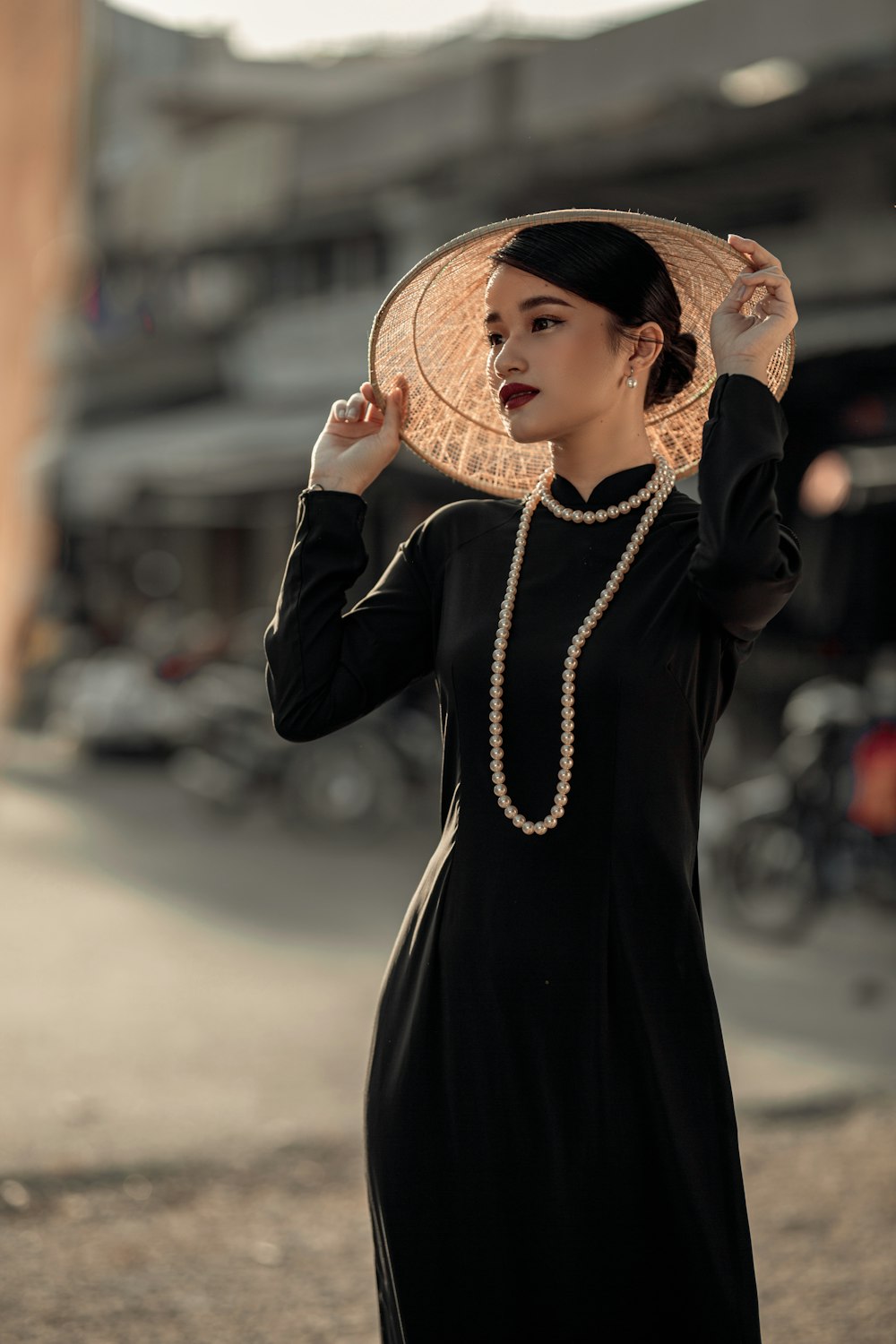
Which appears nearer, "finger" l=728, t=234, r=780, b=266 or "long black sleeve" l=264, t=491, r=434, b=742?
"finger" l=728, t=234, r=780, b=266

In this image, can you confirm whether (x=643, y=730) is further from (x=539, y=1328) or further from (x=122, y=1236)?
(x=122, y=1236)

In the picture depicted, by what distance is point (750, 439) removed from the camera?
1594mm

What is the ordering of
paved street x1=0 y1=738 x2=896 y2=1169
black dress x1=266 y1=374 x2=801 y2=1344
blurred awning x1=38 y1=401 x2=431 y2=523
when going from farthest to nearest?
blurred awning x1=38 y1=401 x2=431 y2=523 → paved street x1=0 y1=738 x2=896 y2=1169 → black dress x1=266 y1=374 x2=801 y2=1344

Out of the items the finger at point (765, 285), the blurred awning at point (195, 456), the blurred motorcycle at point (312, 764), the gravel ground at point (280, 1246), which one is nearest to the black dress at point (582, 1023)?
the finger at point (765, 285)

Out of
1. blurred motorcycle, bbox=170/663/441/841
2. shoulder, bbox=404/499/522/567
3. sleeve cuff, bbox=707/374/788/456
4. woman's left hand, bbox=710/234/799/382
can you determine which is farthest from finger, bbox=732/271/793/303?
blurred motorcycle, bbox=170/663/441/841

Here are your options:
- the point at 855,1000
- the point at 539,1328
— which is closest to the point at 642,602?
the point at 539,1328

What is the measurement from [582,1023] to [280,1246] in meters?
1.96

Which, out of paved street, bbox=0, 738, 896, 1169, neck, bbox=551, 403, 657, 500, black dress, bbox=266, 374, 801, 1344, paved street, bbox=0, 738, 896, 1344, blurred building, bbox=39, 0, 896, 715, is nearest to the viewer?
black dress, bbox=266, 374, 801, 1344

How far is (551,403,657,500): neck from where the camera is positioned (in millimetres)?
1813

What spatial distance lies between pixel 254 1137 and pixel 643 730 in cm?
270

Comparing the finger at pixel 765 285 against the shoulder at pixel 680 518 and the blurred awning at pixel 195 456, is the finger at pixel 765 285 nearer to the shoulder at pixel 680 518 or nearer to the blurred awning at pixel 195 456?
the shoulder at pixel 680 518

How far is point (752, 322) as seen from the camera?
166 cm

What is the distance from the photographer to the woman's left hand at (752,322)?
163 cm

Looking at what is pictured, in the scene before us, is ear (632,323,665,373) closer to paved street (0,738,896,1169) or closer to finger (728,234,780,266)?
finger (728,234,780,266)
